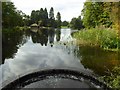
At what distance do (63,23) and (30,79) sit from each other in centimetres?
13949

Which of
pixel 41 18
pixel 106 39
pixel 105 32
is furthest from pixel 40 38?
pixel 41 18

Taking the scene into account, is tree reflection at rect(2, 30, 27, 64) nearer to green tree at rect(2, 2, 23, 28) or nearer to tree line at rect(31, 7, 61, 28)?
green tree at rect(2, 2, 23, 28)

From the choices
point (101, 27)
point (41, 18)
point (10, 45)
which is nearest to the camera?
point (10, 45)

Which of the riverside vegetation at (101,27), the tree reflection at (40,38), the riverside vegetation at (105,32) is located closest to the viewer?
the riverside vegetation at (105,32)

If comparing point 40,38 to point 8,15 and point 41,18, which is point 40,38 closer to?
point 8,15

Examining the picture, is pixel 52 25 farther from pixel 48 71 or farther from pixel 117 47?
pixel 48 71

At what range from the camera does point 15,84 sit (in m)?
4.71

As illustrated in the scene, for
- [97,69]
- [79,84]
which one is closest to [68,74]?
[79,84]

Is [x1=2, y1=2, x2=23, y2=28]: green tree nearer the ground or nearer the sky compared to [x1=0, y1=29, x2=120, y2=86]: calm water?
nearer the sky

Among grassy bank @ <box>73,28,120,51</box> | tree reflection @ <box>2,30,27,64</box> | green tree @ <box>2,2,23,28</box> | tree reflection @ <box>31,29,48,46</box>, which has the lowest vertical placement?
tree reflection @ <box>31,29,48,46</box>

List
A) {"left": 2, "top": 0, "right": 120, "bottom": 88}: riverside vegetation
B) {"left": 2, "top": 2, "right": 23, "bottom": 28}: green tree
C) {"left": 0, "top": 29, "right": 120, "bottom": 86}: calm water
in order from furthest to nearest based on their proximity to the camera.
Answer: {"left": 2, "top": 2, "right": 23, "bottom": 28}: green tree
{"left": 2, "top": 0, "right": 120, "bottom": 88}: riverside vegetation
{"left": 0, "top": 29, "right": 120, "bottom": 86}: calm water

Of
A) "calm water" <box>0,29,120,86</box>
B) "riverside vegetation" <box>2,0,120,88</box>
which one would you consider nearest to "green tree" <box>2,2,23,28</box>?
"riverside vegetation" <box>2,0,120,88</box>

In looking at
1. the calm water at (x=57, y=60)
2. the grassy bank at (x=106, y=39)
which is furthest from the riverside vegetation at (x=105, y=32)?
the calm water at (x=57, y=60)

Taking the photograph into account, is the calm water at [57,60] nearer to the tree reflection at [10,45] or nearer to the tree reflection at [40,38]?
the tree reflection at [10,45]
